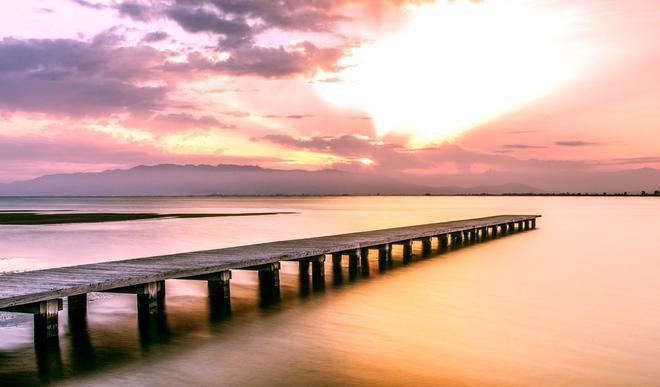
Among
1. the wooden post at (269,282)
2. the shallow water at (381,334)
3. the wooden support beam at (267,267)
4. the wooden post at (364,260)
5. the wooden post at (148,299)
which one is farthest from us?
the wooden post at (364,260)

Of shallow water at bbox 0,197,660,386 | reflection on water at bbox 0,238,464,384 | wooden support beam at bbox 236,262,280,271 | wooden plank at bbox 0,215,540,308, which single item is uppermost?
wooden plank at bbox 0,215,540,308

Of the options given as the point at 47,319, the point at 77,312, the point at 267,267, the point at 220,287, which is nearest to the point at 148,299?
the point at 77,312

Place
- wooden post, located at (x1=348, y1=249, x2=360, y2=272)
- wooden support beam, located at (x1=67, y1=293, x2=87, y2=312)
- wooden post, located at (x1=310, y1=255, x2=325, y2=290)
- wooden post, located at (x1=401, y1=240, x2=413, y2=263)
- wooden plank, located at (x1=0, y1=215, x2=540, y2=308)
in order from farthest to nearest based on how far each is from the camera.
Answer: wooden post, located at (x1=401, y1=240, x2=413, y2=263) < wooden post, located at (x1=348, y1=249, x2=360, y2=272) < wooden post, located at (x1=310, y1=255, x2=325, y2=290) < wooden support beam, located at (x1=67, y1=293, x2=87, y2=312) < wooden plank, located at (x1=0, y1=215, x2=540, y2=308)

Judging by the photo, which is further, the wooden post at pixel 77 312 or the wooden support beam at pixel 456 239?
the wooden support beam at pixel 456 239

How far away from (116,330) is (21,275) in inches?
80.5

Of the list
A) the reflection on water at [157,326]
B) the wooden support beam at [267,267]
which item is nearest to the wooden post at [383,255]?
the reflection on water at [157,326]

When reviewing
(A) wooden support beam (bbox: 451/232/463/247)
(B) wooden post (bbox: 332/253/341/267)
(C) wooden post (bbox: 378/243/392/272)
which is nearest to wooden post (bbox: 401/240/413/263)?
(C) wooden post (bbox: 378/243/392/272)

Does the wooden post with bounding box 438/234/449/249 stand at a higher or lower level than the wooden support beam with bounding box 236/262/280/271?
lower

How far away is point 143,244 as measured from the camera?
2958cm

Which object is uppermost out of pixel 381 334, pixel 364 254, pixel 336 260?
pixel 364 254

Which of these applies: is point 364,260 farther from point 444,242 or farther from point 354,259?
point 444,242

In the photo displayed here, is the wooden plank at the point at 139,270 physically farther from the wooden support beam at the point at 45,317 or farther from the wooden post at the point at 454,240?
the wooden post at the point at 454,240

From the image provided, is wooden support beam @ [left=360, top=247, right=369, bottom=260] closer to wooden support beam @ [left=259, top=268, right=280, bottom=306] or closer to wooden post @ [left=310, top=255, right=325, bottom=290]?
wooden post @ [left=310, top=255, right=325, bottom=290]

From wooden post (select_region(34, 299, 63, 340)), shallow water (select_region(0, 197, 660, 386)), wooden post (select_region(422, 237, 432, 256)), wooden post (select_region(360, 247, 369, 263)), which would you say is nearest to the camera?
shallow water (select_region(0, 197, 660, 386))
